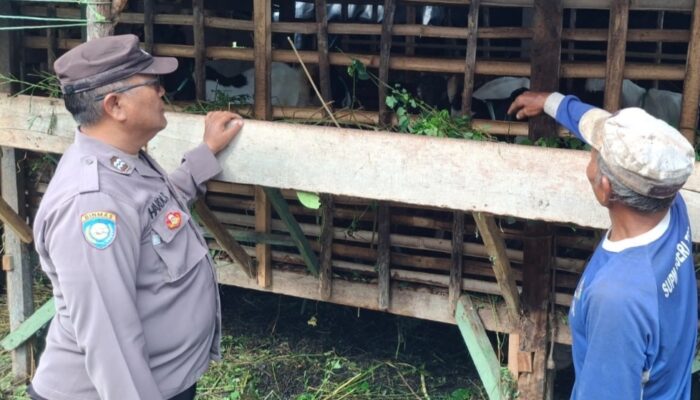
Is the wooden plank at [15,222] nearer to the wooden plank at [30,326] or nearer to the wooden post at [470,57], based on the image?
the wooden plank at [30,326]

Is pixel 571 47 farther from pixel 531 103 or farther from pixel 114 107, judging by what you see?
pixel 114 107

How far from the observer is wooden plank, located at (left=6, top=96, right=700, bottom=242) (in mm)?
2414

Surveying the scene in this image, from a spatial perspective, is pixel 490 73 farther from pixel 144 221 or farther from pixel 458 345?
pixel 458 345

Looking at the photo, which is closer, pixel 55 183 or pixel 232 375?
pixel 55 183

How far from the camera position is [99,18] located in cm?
270

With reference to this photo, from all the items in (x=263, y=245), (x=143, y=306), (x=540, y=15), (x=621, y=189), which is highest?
(x=540, y=15)

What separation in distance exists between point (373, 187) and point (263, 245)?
1.80 metres

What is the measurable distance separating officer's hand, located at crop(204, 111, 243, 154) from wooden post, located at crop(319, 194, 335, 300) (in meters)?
1.33

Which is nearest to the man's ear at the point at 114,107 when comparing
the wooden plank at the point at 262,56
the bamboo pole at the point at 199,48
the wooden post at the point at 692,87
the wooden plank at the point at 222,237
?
the wooden plank at the point at 222,237

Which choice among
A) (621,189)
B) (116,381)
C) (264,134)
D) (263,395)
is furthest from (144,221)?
(263,395)

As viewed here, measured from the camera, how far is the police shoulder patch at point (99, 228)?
6.88ft

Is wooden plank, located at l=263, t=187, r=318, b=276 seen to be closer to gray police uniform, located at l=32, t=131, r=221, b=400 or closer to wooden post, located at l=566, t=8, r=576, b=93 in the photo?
gray police uniform, located at l=32, t=131, r=221, b=400

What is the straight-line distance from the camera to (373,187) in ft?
8.64

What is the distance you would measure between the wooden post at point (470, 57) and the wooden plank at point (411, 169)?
40.2 inches
